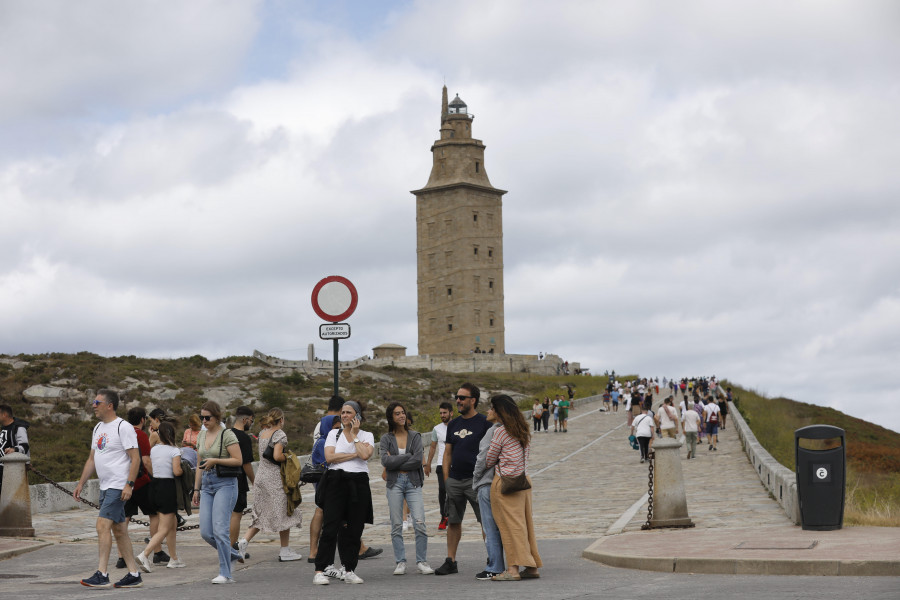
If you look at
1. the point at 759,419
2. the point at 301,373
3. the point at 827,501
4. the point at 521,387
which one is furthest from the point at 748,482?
the point at 521,387

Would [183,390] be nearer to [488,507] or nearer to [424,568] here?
[424,568]

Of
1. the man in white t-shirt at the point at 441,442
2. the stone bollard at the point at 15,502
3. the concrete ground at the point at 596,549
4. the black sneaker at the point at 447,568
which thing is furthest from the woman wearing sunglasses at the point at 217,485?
the stone bollard at the point at 15,502

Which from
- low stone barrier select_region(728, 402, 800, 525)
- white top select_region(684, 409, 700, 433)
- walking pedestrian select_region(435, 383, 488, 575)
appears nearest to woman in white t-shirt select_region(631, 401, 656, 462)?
white top select_region(684, 409, 700, 433)

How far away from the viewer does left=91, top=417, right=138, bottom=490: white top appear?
413 inches

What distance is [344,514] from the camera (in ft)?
34.6

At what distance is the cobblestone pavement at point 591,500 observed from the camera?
14977 mm

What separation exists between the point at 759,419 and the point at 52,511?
2881cm

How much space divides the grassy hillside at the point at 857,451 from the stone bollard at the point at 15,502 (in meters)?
10.7

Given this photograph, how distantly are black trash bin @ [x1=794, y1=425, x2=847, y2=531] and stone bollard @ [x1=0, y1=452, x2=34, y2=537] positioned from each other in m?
9.92

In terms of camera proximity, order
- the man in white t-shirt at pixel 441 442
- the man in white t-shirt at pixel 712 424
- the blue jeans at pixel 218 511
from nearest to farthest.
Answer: the blue jeans at pixel 218 511 → the man in white t-shirt at pixel 441 442 → the man in white t-shirt at pixel 712 424

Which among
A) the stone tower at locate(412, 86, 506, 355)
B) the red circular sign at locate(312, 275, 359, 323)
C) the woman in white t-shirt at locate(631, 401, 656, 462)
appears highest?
the stone tower at locate(412, 86, 506, 355)

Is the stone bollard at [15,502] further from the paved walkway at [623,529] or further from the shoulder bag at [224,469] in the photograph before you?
the shoulder bag at [224,469]

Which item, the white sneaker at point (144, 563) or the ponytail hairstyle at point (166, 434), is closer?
the white sneaker at point (144, 563)

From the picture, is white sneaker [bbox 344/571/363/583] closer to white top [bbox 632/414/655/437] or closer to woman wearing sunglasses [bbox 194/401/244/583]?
woman wearing sunglasses [bbox 194/401/244/583]
